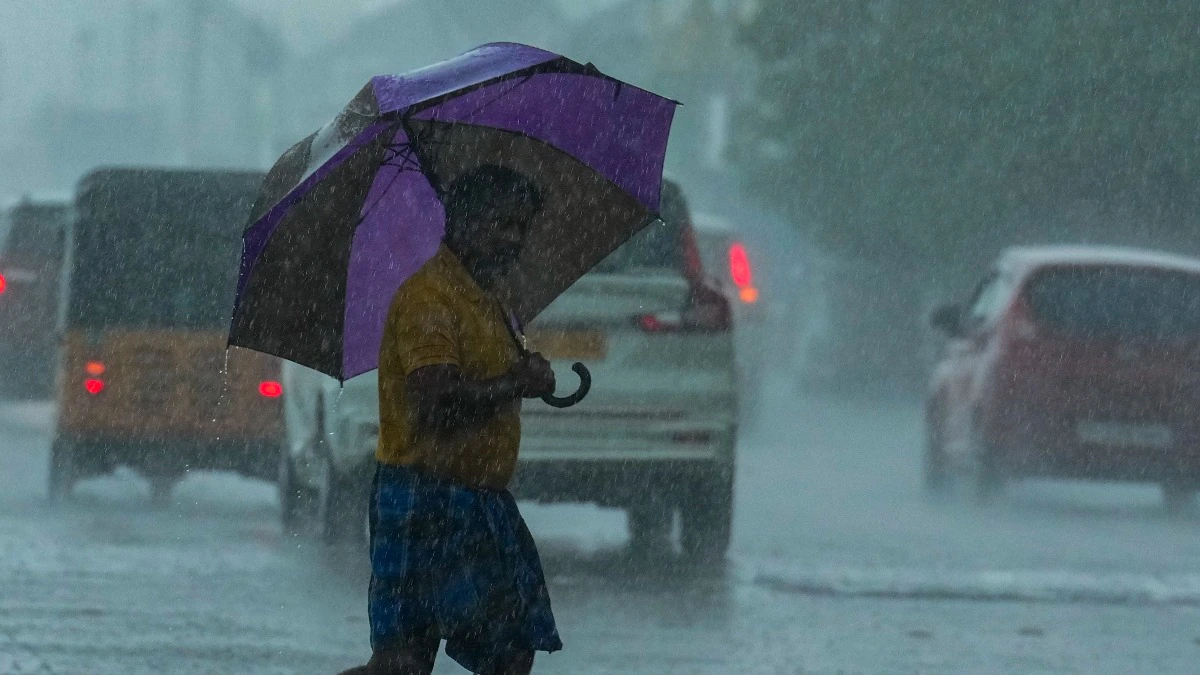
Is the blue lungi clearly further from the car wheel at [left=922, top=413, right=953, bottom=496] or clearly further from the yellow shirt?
the car wheel at [left=922, top=413, right=953, bottom=496]

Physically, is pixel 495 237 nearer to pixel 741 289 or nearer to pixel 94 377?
pixel 94 377

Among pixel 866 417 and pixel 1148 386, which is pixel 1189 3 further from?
pixel 1148 386

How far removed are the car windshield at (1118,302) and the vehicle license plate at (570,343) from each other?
5.08 metres

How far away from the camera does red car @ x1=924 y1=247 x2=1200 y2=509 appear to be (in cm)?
1448

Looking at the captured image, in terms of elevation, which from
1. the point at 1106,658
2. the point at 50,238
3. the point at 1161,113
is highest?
the point at 1161,113

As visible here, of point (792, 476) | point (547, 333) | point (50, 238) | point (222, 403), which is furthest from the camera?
point (50, 238)

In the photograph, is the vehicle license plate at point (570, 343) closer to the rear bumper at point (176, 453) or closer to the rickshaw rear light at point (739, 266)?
the rear bumper at point (176, 453)

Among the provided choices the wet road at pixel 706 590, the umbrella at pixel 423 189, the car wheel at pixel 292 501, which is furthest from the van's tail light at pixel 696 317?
the umbrella at pixel 423 189

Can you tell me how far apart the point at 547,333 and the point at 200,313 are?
3953 millimetres

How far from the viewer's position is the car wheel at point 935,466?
643 inches

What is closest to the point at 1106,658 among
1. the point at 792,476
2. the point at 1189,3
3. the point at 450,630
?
the point at 450,630

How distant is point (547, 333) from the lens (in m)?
10.3

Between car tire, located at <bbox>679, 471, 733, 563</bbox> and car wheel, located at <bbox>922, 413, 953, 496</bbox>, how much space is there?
16.8 ft

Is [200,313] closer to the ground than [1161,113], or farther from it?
closer to the ground
